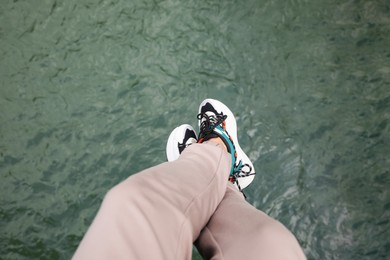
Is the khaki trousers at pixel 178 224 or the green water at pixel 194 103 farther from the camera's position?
the green water at pixel 194 103

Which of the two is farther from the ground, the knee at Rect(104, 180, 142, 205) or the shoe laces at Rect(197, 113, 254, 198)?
the knee at Rect(104, 180, 142, 205)

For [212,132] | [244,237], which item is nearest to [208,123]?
[212,132]

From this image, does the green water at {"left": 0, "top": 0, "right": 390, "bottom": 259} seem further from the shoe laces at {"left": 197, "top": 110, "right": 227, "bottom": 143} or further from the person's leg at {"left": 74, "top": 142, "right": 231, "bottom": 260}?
the person's leg at {"left": 74, "top": 142, "right": 231, "bottom": 260}

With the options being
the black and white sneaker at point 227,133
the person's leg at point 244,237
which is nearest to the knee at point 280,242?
the person's leg at point 244,237

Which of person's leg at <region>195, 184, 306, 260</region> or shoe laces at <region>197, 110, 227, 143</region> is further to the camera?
shoe laces at <region>197, 110, 227, 143</region>

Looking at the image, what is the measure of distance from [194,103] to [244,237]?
0.61m

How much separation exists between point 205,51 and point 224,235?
2.30ft

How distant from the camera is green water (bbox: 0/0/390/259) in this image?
39.7 inches

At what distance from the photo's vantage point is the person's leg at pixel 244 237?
20.4 inches

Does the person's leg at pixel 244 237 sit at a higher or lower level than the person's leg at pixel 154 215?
lower


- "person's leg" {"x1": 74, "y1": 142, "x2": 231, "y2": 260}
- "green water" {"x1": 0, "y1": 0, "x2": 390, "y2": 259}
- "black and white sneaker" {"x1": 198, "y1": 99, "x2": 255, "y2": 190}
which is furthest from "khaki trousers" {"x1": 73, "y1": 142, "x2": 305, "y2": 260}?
"green water" {"x1": 0, "y1": 0, "x2": 390, "y2": 259}

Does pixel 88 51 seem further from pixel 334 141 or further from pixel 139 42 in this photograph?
pixel 334 141

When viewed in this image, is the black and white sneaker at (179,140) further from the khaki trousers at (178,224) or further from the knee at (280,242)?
the knee at (280,242)

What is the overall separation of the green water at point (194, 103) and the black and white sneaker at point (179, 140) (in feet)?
0.12
